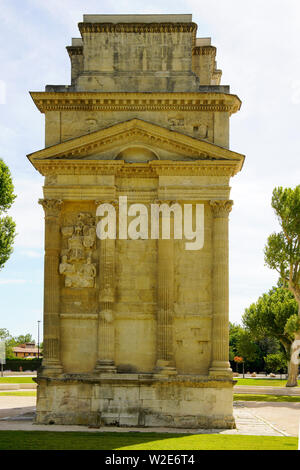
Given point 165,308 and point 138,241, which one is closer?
point 165,308

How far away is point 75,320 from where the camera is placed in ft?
92.5

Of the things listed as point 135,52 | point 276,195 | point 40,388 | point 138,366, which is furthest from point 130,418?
point 276,195

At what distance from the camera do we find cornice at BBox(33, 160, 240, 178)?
28.4 m

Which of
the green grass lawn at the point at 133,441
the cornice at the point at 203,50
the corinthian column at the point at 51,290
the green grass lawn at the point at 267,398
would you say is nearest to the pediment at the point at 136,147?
the corinthian column at the point at 51,290

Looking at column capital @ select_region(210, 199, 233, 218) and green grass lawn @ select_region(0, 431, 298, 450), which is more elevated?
column capital @ select_region(210, 199, 233, 218)

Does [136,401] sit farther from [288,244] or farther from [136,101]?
[288,244]

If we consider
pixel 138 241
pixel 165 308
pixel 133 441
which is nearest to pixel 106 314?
pixel 165 308

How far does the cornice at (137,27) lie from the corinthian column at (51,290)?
28.0 feet

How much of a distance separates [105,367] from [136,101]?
11943 mm

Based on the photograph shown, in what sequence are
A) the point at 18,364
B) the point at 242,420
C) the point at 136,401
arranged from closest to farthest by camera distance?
1. the point at 136,401
2. the point at 242,420
3. the point at 18,364

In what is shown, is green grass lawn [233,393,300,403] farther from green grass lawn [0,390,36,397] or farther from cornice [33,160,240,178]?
cornice [33,160,240,178]

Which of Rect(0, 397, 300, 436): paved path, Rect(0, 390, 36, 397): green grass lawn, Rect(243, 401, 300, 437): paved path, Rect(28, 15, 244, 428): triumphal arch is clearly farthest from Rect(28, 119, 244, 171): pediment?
Rect(0, 390, 36, 397): green grass lawn

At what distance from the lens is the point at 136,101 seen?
29438 millimetres

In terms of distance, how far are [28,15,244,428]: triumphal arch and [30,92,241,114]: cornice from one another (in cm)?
5
